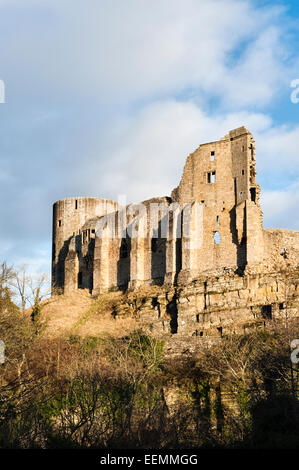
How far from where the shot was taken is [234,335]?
3725 centimetres

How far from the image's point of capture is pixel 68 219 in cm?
6006

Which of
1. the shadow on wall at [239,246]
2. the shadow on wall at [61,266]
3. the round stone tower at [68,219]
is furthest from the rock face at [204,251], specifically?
the round stone tower at [68,219]

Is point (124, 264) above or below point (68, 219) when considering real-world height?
below

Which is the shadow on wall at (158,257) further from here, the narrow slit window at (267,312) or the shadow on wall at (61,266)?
the shadow on wall at (61,266)

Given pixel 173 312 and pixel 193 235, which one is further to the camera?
pixel 193 235

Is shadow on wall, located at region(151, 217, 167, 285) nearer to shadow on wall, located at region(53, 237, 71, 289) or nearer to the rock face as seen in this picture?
the rock face

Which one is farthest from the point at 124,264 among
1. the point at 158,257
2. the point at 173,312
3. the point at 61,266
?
the point at 173,312

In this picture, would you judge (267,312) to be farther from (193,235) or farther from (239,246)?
(193,235)

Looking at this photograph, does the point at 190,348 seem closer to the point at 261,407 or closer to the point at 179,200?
the point at 261,407

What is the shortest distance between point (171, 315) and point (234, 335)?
6.69 metres

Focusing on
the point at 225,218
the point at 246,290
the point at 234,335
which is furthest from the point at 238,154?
the point at 234,335

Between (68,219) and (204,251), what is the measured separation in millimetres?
17585

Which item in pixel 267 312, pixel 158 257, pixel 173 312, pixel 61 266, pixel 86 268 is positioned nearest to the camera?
pixel 267 312
